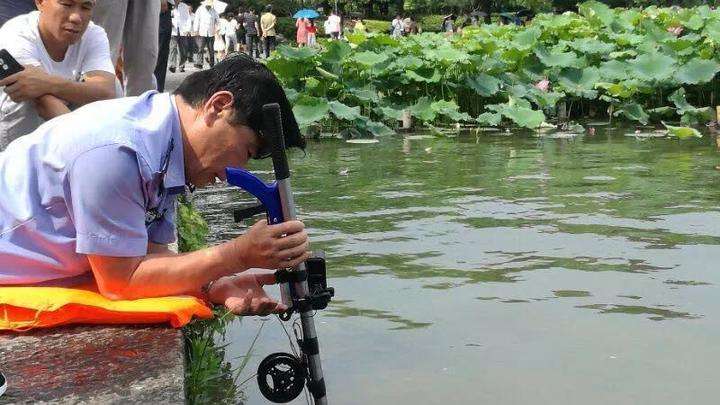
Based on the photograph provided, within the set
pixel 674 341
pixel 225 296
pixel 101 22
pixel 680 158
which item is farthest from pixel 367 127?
pixel 225 296

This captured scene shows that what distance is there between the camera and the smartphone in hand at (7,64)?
3.56 meters

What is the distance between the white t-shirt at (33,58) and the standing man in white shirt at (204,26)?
17014mm

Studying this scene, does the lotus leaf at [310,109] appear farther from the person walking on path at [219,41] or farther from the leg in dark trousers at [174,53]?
the person walking on path at [219,41]

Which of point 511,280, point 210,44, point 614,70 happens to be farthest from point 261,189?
point 210,44

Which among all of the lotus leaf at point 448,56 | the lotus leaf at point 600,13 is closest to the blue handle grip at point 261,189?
the lotus leaf at point 448,56

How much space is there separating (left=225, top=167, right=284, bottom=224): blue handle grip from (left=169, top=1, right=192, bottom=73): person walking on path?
16433mm

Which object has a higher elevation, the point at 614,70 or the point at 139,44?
the point at 139,44

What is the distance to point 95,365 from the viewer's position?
2.43 meters

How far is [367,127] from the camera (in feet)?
32.4

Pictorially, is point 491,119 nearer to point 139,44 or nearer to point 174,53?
point 139,44

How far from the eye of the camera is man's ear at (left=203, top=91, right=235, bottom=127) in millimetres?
2529

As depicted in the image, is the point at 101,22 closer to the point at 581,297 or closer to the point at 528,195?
the point at 581,297

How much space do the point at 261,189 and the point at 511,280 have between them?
2095 mm

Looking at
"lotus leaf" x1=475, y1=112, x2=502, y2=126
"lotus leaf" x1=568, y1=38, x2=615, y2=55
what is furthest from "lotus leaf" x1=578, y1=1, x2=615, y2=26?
"lotus leaf" x1=475, y1=112, x2=502, y2=126
